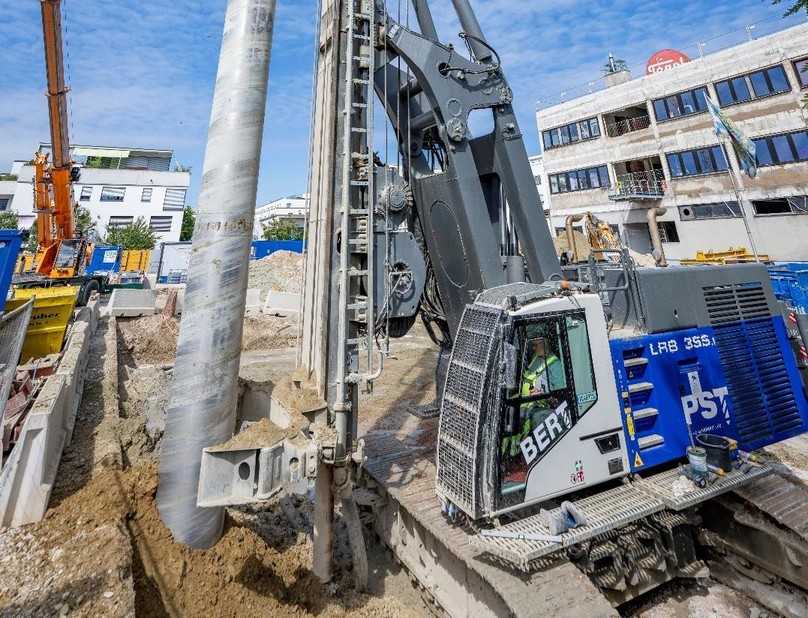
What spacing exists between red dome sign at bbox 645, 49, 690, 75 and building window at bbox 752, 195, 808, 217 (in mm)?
11071

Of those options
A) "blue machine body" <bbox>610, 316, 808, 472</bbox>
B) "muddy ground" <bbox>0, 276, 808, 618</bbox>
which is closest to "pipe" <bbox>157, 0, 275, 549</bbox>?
"muddy ground" <bbox>0, 276, 808, 618</bbox>

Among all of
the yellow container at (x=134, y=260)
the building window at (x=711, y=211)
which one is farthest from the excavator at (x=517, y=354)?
the yellow container at (x=134, y=260)

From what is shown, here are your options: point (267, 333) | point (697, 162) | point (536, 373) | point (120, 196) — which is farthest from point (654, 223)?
point (120, 196)

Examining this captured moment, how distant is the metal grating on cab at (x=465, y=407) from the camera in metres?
3.45

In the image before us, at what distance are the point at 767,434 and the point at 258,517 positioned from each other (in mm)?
6165

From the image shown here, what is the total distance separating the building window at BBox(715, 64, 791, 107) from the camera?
770 inches

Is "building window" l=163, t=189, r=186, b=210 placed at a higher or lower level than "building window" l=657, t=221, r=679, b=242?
higher

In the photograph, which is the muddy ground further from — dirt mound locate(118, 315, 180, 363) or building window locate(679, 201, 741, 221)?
building window locate(679, 201, 741, 221)

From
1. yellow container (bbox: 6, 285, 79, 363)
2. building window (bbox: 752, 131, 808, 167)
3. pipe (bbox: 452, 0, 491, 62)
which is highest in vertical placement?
building window (bbox: 752, 131, 808, 167)

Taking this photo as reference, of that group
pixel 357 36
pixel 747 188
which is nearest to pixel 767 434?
pixel 357 36

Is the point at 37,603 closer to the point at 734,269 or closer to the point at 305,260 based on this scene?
the point at 305,260

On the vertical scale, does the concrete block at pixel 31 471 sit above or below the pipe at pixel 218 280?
below

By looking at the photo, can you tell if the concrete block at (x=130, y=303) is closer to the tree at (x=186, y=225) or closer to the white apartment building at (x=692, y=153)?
the white apartment building at (x=692, y=153)

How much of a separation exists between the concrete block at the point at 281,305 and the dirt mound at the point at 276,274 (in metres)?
3.54
